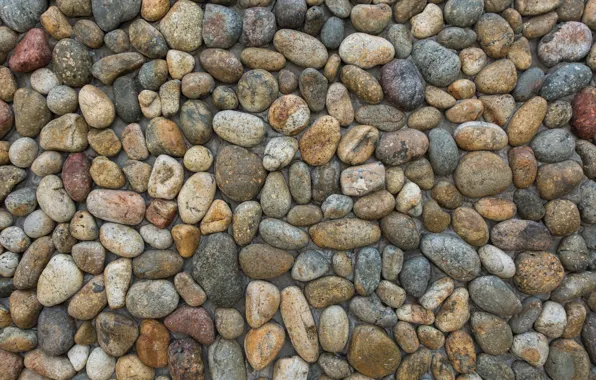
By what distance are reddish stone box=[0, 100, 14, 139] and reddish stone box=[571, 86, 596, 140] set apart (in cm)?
149

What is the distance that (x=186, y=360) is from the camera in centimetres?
92

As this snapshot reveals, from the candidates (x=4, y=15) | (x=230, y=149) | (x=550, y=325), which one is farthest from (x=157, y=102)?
(x=550, y=325)

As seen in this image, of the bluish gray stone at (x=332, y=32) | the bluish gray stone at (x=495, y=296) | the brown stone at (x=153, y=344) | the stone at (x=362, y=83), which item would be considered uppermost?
the bluish gray stone at (x=332, y=32)

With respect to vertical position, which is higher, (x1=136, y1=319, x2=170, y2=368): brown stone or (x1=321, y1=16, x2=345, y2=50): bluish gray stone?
(x1=321, y1=16, x2=345, y2=50): bluish gray stone

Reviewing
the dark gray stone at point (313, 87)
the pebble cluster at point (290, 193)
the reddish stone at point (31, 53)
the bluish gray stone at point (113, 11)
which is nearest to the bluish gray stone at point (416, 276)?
the pebble cluster at point (290, 193)

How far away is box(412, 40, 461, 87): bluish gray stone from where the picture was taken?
941 millimetres

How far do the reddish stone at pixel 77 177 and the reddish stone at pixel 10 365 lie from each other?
17.3 inches

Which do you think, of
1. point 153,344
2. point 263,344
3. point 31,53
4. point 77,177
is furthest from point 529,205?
point 31,53

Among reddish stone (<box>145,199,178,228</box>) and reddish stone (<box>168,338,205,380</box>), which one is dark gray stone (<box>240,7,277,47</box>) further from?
reddish stone (<box>168,338,205,380</box>)

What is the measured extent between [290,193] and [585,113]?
2.62 ft

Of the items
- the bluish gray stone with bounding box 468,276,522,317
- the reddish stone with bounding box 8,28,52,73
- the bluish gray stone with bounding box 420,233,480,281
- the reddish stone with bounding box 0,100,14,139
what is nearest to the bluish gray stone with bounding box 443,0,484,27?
the bluish gray stone with bounding box 420,233,480,281

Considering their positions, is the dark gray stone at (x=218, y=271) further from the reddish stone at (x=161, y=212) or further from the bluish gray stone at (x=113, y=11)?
the bluish gray stone at (x=113, y=11)

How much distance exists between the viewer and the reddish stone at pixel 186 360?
0.92 meters

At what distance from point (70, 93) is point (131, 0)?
285 mm
